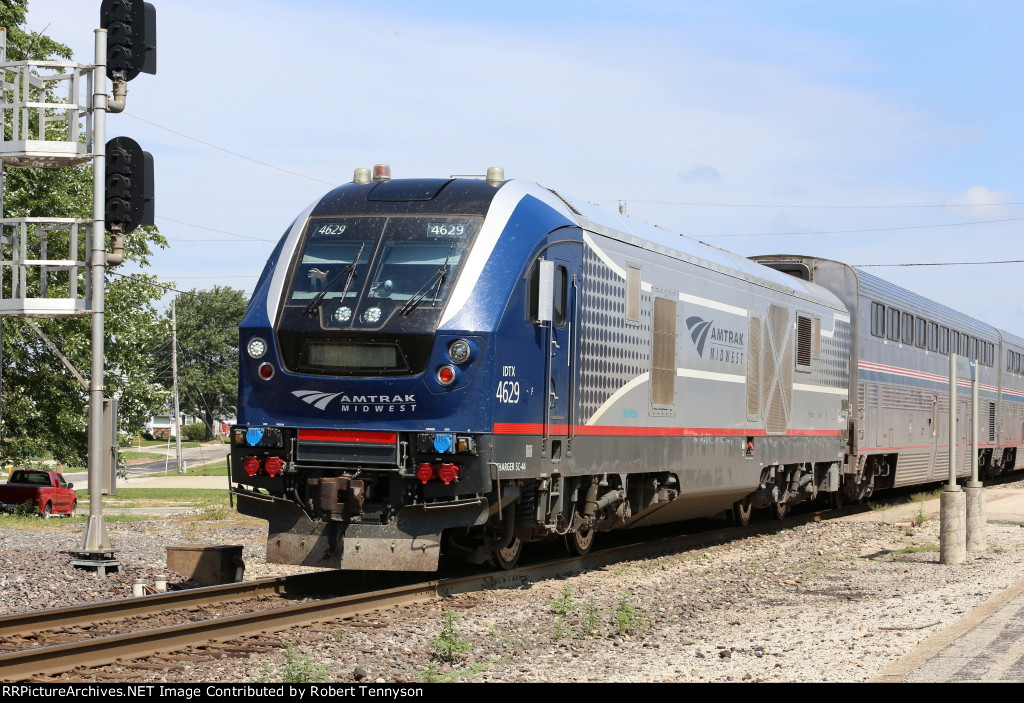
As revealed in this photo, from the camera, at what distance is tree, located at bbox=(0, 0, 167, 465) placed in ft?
98.8

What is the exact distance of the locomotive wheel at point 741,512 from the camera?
18.1m

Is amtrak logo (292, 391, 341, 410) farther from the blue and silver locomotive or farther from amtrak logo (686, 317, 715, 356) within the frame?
amtrak logo (686, 317, 715, 356)

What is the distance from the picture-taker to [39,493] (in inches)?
1260

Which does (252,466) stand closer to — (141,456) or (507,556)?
(507,556)

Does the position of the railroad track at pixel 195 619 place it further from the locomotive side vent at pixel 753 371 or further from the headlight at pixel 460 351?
the locomotive side vent at pixel 753 371

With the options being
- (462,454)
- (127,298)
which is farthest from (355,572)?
(127,298)

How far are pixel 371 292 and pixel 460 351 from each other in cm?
100

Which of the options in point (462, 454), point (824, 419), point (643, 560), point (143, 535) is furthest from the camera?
point (824, 419)

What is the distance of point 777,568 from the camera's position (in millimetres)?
14148

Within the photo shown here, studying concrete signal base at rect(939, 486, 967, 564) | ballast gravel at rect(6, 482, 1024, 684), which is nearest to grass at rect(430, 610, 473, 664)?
ballast gravel at rect(6, 482, 1024, 684)

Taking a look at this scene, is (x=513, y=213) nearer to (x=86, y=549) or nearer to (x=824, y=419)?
(x=86, y=549)

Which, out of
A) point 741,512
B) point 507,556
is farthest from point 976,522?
point 507,556

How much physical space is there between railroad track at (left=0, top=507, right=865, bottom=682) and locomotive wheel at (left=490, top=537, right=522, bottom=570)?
0.46 ft

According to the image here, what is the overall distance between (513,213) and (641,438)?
330 cm
